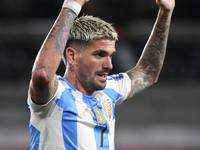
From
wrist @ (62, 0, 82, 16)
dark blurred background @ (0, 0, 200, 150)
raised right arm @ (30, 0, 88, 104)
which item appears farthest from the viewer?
dark blurred background @ (0, 0, 200, 150)

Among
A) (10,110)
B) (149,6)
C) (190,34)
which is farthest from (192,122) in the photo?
(10,110)

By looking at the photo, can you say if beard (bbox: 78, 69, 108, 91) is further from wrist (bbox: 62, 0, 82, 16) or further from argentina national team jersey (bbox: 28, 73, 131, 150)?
wrist (bbox: 62, 0, 82, 16)

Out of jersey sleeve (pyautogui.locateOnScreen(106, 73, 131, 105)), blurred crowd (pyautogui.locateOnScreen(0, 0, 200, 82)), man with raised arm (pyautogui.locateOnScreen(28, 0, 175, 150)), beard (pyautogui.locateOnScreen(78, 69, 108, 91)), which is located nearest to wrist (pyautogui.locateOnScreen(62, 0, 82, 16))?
man with raised arm (pyautogui.locateOnScreen(28, 0, 175, 150))

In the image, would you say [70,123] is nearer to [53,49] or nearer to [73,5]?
[53,49]

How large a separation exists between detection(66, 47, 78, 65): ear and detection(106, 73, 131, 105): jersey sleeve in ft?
1.15

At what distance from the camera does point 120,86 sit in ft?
5.95

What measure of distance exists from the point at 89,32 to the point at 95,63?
18cm

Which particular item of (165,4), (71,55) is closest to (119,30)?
(165,4)

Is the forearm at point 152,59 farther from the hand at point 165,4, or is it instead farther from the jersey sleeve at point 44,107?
the jersey sleeve at point 44,107

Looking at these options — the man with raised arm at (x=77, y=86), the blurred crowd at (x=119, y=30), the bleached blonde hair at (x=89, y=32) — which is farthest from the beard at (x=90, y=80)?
the blurred crowd at (x=119, y=30)

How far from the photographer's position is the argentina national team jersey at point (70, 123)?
4.47 ft

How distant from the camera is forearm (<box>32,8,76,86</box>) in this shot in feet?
3.87

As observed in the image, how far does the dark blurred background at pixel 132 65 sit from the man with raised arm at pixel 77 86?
383 centimetres

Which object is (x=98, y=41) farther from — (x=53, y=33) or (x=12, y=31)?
(x=12, y=31)
